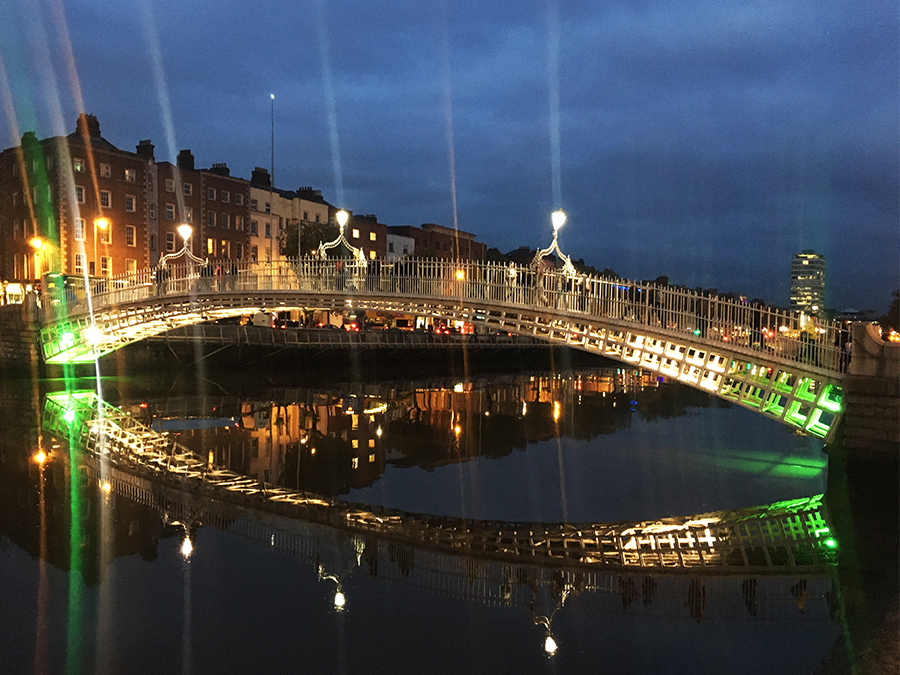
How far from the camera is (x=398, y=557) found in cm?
1074

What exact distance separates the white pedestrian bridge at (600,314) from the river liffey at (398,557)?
1.93 m

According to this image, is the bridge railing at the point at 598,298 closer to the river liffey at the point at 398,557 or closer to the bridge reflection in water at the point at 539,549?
the river liffey at the point at 398,557

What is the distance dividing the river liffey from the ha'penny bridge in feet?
0.17

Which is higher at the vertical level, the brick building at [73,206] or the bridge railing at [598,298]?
the brick building at [73,206]

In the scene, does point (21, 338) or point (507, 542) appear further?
point (21, 338)

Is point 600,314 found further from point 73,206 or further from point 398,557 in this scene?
point 73,206

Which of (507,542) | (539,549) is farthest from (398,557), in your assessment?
(539,549)

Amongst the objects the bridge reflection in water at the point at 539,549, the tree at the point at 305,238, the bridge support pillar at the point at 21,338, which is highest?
the tree at the point at 305,238

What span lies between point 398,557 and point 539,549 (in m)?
1.99

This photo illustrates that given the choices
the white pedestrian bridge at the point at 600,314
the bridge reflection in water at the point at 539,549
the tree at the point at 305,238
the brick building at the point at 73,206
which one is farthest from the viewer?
the tree at the point at 305,238

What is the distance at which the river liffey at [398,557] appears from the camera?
781 cm

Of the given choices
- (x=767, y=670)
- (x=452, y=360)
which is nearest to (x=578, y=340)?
(x=767, y=670)

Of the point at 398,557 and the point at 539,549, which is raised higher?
the point at 398,557

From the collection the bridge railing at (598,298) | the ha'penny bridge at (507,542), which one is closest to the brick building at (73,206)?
the bridge railing at (598,298)
